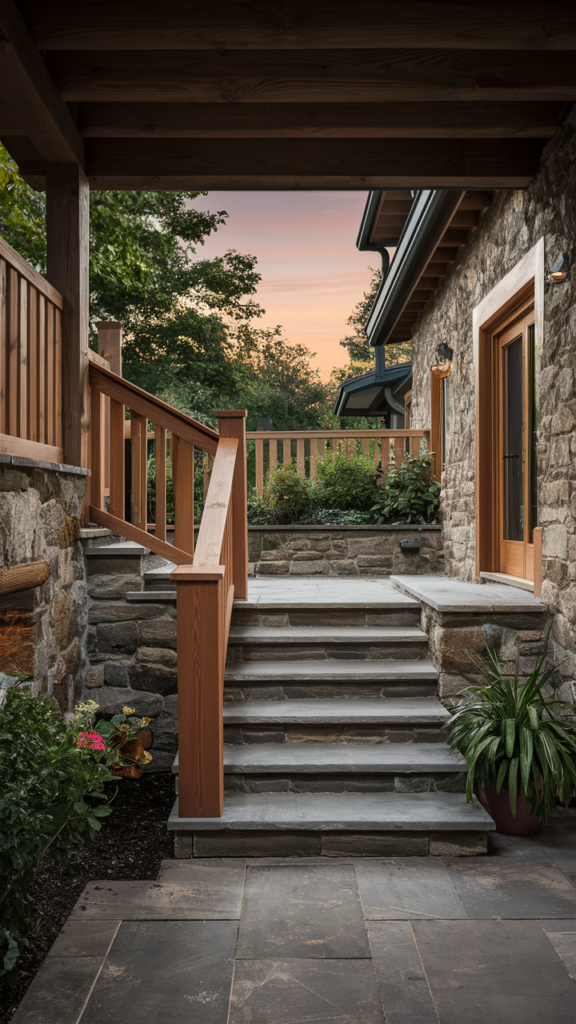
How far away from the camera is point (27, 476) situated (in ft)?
10.5

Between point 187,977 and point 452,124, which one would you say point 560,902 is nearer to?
point 187,977

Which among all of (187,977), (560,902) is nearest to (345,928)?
(187,977)

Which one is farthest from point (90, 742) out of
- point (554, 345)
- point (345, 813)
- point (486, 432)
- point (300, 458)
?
point (300, 458)

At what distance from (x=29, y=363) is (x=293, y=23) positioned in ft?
6.57

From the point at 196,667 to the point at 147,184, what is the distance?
3017 millimetres

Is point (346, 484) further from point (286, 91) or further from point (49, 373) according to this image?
point (286, 91)

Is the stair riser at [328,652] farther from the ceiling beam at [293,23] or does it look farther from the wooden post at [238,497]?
the ceiling beam at [293,23]

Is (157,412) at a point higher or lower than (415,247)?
lower

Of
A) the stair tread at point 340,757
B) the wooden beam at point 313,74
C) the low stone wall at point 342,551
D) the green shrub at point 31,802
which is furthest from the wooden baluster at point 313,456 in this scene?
the green shrub at point 31,802

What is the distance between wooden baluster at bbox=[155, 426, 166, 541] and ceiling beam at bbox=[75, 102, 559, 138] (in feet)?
5.59

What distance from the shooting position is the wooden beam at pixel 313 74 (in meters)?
3.36

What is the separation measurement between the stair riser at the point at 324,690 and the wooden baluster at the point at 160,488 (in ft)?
3.52

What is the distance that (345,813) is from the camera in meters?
2.87

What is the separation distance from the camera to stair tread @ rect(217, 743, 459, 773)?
310 cm
